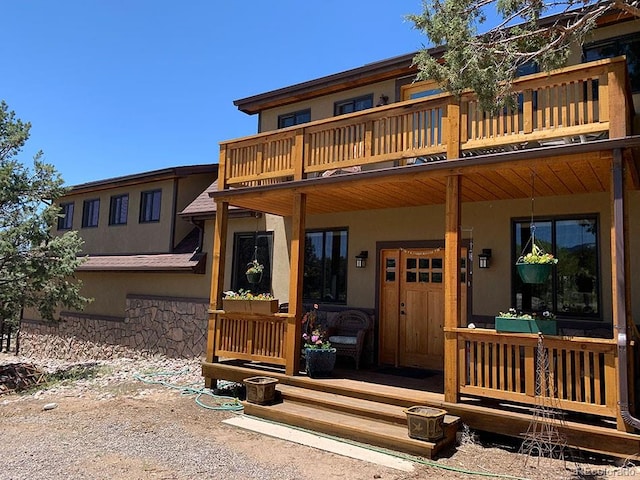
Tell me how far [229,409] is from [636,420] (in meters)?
5.36

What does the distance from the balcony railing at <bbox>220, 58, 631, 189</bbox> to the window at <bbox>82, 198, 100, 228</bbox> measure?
9091mm

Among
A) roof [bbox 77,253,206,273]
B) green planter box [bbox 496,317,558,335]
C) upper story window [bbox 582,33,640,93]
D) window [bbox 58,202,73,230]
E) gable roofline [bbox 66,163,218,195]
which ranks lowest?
green planter box [bbox 496,317,558,335]

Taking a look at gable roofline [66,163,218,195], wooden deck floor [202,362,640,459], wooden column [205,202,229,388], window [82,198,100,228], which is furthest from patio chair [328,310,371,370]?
window [82,198,100,228]

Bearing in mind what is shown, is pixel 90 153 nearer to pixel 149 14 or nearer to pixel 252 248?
pixel 149 14

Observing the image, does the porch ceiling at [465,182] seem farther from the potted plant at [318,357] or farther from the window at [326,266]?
the potted plant at [318,357]

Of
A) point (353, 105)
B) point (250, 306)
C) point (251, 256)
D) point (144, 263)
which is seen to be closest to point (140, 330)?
point (144, 263)

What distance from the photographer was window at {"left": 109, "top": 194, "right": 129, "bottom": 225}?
1482 cm

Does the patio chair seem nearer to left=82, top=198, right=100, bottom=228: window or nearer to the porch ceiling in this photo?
the porch ceiling

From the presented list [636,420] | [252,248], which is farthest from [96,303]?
[636,420]

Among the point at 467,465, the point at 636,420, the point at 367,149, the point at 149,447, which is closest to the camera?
the point at 636,420

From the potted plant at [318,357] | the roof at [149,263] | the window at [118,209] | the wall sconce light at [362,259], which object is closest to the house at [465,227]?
the wall sconce light at [362,259]

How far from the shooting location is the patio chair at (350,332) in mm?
8453

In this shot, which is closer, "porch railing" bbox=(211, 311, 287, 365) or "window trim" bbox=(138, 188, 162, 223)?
"porch railing" bbox=(211, 311, 287, 365)

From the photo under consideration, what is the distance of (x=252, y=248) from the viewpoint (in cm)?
1129
